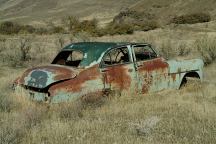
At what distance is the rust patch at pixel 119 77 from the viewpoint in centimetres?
1017

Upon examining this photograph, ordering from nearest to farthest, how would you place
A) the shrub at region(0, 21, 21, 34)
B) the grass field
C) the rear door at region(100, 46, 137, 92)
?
the grass field → the rear door at region(100, 46, 137, 92) → the shrub at region(0, 21, 21, 34)

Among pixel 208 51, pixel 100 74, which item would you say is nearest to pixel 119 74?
pixel 100 74

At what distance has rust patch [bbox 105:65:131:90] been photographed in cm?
1017

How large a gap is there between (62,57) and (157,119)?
385cm

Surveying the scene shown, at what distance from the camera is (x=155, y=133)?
7.64m

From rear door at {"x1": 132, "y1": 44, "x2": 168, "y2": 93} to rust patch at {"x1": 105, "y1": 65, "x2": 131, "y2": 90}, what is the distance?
33cm

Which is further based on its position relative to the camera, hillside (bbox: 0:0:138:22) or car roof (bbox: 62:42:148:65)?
hillside (bbox: 0:0:138:22)

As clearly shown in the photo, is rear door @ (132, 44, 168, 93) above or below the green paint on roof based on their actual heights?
below

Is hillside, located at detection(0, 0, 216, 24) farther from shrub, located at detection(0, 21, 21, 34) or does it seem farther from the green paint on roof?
the green paint on roof

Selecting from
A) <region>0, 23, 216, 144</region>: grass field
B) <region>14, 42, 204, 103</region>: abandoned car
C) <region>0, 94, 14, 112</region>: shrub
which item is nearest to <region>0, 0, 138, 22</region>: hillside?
<region>14, 42, 204, 103</region>: abandoned car

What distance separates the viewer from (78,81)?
9.60 meters

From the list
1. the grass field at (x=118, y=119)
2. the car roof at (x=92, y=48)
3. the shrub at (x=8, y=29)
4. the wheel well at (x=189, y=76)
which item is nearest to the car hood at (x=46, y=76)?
the grass field at (x=118, y=119)

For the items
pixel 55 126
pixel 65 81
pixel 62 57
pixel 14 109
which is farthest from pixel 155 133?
pixel 62 57

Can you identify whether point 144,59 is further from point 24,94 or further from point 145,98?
point 24,94
